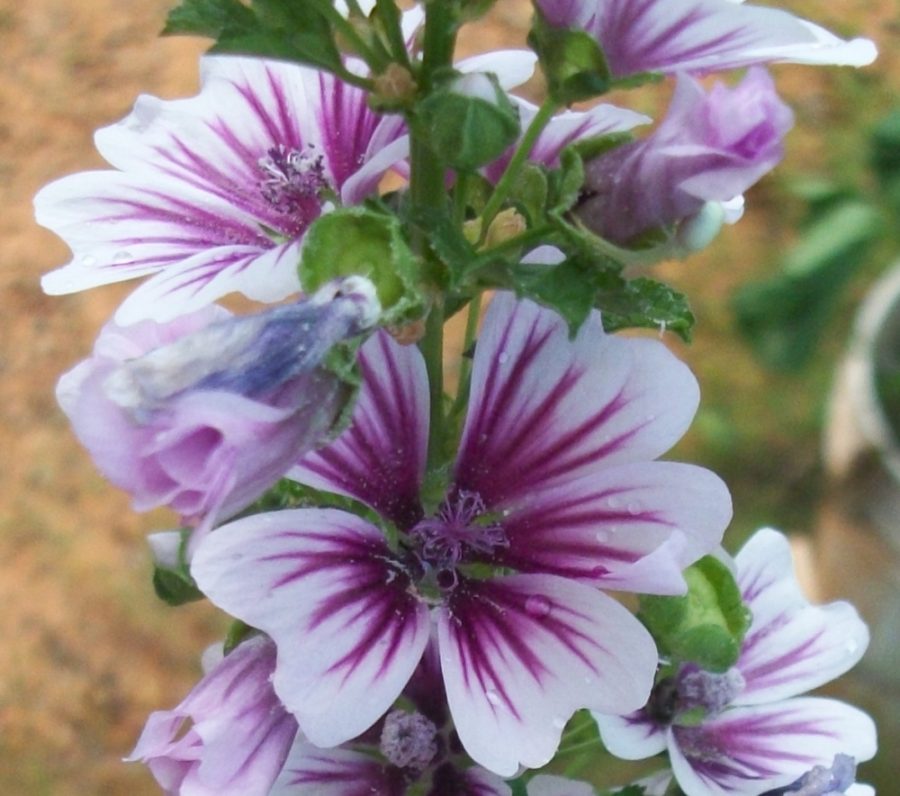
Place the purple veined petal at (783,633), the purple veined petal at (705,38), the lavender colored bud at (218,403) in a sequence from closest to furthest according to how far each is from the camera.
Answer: the lavender colored bud at (218,403), the purple veined petal at (705,38), the purple veined petal at (783,633)

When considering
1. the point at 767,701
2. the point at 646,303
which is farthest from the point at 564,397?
the point at 767,701

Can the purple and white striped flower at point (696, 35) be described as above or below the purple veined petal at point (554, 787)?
above

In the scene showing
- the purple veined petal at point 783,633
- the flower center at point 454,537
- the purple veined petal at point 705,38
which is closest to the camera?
the purple veined petal at point 705,38

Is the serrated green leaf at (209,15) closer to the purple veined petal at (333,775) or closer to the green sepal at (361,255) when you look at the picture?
the green sepal at (361,255)

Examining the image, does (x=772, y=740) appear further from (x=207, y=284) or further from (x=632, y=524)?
(x=207, y=284)

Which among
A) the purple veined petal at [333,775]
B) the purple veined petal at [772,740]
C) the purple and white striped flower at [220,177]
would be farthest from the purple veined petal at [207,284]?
the purple veined petal at [772,740]

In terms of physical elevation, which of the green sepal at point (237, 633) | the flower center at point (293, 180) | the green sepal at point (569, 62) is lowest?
the green sepal at point (237, 633)
